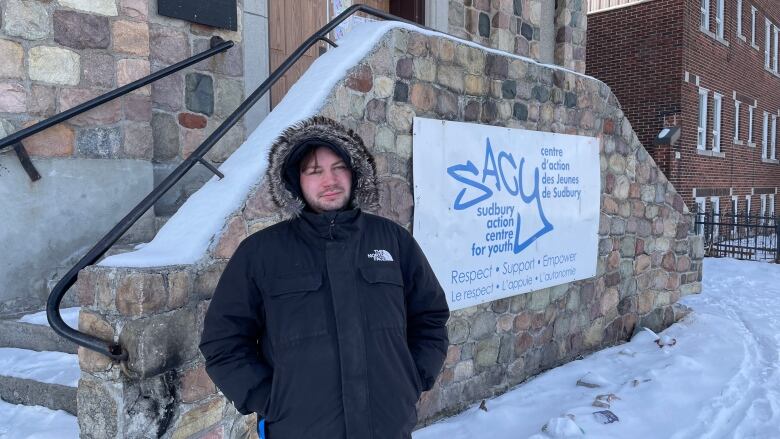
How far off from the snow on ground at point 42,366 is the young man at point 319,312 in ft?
4.95

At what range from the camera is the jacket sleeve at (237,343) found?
1903mm

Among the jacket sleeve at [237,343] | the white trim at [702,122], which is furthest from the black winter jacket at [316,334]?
the white trim at [702,122]

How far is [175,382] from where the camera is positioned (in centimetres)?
259

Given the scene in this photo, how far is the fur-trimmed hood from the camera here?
2.04m

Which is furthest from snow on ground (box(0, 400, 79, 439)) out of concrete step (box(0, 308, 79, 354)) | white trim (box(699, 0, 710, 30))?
white trim (box(699, 0, 710, 30))

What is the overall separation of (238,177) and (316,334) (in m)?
1.41

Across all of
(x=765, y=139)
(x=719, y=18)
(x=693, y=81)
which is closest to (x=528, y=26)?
(x=693, y=81)

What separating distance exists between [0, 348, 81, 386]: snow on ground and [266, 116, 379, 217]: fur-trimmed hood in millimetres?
1702

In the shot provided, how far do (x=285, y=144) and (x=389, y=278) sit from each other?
592 mm

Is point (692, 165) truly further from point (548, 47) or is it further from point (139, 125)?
point (139, 125)

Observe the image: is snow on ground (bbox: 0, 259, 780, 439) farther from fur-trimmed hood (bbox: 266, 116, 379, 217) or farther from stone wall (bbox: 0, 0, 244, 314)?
fur-trimmed hood (bbox: 266, 116, 379, 217)

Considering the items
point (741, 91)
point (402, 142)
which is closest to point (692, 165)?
point (741, 91)

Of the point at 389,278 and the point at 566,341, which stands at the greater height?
the point at 389,278

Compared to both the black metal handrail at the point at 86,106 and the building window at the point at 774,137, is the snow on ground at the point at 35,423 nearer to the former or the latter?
the black metal handrail at the point at 86,106
